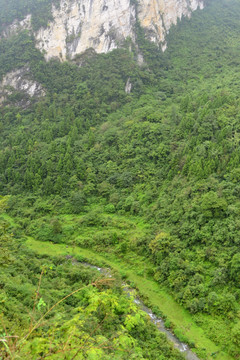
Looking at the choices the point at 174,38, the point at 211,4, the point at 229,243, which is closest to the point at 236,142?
the point at 229,243

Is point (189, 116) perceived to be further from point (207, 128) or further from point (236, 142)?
point (236, 142)

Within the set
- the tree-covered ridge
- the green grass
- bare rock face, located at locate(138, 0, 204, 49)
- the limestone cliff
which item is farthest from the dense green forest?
bare rock face, located at locate(138, 0, 204, 49)

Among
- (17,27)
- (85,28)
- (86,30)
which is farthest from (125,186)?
(17,27)

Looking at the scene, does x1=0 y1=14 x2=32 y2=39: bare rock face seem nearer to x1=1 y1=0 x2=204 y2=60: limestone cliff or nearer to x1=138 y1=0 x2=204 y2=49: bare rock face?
x1=1 y1=0 x2=204 y2=60: limestone cliff

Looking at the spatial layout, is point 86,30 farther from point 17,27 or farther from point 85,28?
point 17,27

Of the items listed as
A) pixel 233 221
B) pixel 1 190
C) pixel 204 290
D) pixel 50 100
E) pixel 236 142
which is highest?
pixel 50 100
